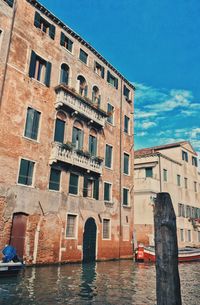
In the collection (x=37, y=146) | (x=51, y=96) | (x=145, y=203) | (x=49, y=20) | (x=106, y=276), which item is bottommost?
(x=106, y=276)

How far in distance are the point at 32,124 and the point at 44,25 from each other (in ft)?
23.6

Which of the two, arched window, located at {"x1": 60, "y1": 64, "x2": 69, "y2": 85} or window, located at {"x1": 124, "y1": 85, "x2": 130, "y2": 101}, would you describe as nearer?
arched window, located at {"x1": 60, "y1": 64, "x2": 69, "y2": 85}

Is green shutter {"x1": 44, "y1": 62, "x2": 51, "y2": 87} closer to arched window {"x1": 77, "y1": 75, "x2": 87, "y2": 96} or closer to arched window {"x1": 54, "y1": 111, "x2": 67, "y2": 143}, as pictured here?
arched window {"x1": 54, "y1": 111, "x2": 67, "y2": 143}

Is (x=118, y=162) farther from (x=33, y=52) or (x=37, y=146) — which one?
(x=33, y=52)

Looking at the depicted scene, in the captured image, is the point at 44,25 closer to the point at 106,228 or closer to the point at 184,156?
the point at 106,228

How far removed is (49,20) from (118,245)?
16.7m

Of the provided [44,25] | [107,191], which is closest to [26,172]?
[107,191]

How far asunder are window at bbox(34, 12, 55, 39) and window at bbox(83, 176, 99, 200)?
32.8 ft

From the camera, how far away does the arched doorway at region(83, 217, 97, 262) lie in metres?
17.8

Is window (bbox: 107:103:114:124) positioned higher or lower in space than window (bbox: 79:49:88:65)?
lower

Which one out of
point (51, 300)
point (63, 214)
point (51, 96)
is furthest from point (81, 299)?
point (51, 96)

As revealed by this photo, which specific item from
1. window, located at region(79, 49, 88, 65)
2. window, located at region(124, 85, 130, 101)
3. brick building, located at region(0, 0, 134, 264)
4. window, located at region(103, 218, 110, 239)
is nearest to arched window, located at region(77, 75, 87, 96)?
brick building, located at region(0, 0, 134, 264)

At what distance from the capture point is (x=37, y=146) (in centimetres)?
1569

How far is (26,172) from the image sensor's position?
48.9 ft
